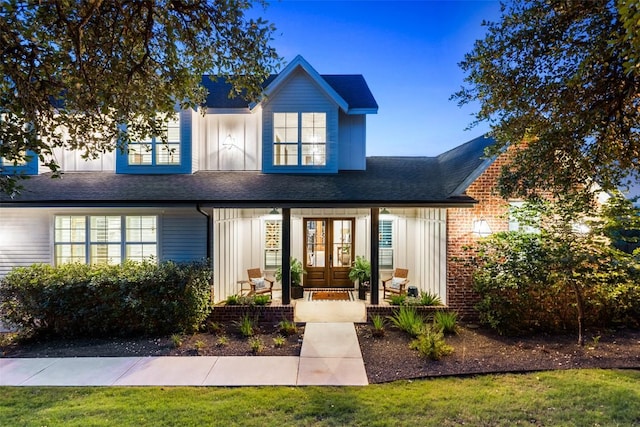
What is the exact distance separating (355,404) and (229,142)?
8.15 metres

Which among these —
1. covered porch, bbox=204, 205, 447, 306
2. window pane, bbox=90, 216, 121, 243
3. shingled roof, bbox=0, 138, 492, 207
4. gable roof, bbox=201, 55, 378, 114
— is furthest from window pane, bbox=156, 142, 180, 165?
covered porch, bbox=204, 205, 447, 306

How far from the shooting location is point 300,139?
33.2ft

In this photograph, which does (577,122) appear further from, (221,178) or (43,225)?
(43,225)

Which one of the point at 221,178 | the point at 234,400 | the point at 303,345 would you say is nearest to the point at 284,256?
the point at 303,345

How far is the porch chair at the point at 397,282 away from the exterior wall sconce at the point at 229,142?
631 centimetres

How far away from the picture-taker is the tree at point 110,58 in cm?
464

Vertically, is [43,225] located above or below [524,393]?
above

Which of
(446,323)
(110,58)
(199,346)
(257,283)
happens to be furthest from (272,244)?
(110,58)

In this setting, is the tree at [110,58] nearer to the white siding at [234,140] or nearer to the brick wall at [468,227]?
the white siding at [234,140]

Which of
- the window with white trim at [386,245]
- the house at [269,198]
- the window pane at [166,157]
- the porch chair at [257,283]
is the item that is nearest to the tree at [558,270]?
the house at [269,198]

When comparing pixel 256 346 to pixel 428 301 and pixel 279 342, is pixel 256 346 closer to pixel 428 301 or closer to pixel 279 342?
pixel 279 342

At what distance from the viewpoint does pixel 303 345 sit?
268 inches

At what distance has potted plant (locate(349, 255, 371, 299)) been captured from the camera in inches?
408

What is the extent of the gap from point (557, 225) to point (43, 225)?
12.4m
